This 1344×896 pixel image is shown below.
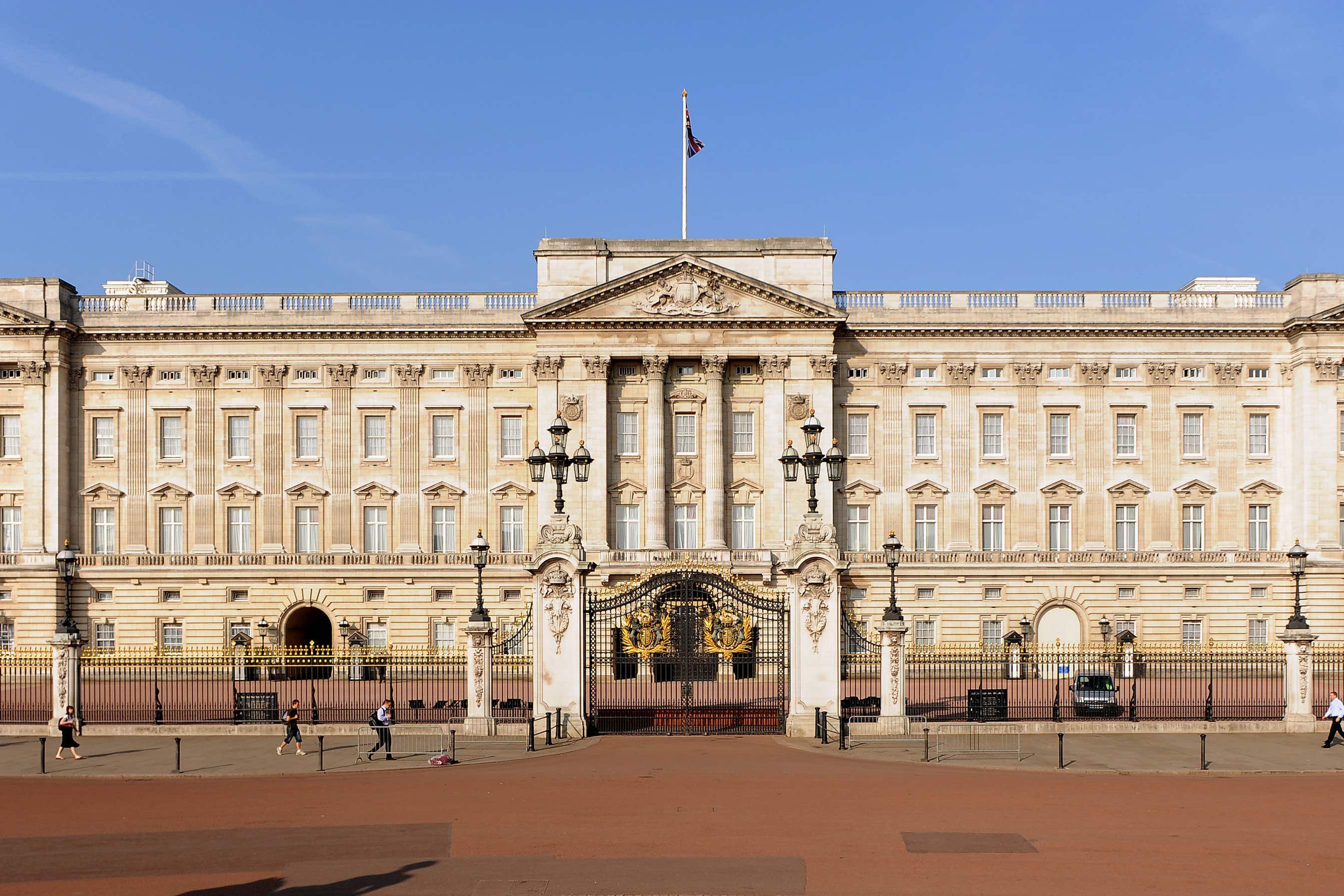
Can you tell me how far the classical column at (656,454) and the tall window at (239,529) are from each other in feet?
63.5

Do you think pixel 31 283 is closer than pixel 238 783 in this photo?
No

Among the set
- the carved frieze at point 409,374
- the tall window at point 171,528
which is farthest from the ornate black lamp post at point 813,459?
the tall window at point 171,528

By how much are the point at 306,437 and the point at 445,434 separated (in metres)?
6.77

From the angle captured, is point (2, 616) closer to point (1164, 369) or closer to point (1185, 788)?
point (1185, 788)

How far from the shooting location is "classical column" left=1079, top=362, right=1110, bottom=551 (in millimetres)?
53875

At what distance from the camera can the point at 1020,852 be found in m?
17.6

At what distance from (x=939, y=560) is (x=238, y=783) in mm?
36532

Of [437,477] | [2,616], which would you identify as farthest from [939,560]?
[2,616]

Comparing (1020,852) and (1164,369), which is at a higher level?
(1164,369)

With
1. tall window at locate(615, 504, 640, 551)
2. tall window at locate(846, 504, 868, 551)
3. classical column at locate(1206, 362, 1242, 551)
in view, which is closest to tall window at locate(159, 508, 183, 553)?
tall window at locate(615, 504, 640, 551)

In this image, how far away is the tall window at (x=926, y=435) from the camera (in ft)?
179

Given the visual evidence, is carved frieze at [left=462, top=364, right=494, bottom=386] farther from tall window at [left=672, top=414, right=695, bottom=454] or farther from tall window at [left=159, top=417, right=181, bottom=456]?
tall window at [left=159, top=417, right=181, bottom=456]

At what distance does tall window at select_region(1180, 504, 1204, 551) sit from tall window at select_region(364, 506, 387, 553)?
126ft

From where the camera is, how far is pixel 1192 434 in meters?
54.5
